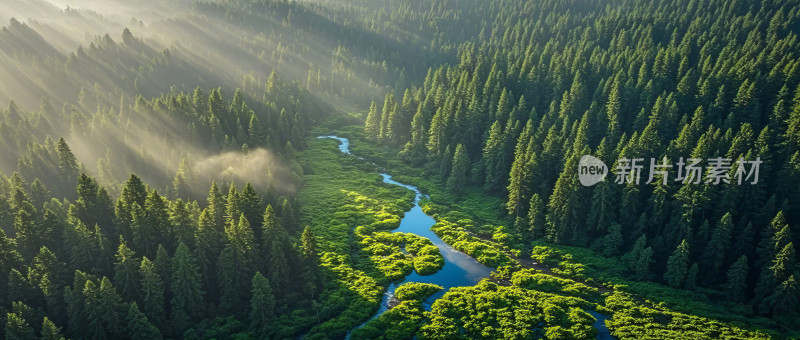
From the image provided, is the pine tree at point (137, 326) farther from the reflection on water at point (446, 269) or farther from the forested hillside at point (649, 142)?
the forested hillside at point (649, 142)

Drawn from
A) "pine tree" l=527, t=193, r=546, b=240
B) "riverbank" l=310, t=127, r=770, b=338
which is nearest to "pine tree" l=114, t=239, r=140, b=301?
"riverbank" l=310, t=127, r=770, b=338

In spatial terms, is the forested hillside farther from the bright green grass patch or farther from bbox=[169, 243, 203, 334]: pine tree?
bbox=[169, 243, 203, 334]: pine tree

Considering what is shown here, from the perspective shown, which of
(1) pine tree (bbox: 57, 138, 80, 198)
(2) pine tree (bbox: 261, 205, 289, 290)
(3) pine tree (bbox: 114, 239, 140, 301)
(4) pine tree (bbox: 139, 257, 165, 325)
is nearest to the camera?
(4) pine tree (bbox: 139, 257, 165, 325)

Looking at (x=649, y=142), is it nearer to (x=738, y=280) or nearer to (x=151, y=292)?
(x=738, y=280)

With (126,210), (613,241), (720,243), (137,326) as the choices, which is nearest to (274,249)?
(137,326)

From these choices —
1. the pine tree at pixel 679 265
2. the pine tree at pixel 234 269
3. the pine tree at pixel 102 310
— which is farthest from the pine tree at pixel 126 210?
the pine tree at pixel 679 265

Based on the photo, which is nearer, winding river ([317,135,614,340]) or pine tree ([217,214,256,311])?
pine tree ([217,214,256,311])

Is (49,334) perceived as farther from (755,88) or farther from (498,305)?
(755,88)
